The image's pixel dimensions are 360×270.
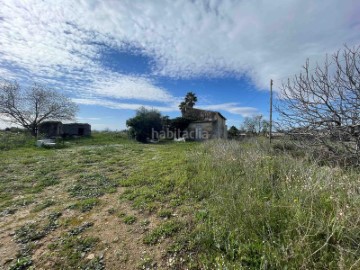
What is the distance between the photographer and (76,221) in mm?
3150

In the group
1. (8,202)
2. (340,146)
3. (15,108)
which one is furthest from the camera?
(15,108)

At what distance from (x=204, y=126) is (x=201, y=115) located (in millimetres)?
2245

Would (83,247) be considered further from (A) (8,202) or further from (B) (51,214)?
(A) (8,202)

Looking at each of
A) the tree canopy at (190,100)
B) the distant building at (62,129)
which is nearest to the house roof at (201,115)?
the tree canopy at (190,100)

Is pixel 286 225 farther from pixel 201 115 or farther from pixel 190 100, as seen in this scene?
pixel 190 100

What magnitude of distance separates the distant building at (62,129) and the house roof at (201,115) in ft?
41.2

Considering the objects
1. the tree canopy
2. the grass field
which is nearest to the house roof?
the tree canopy

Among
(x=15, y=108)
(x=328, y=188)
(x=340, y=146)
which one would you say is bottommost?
(x=328, y=188)

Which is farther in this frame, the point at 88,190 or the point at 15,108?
the point at 15,108

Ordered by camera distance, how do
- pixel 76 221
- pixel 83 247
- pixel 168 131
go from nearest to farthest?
pixel 83 247
pixel 76 221
pixel 168 131

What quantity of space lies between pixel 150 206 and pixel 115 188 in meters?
1.60

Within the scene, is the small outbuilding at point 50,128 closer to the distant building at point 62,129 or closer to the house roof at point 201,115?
the distant building at point 62,129

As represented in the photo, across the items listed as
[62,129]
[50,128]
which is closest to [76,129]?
[62,129]

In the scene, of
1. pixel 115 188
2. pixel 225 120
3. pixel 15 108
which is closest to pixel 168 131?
pixel 225 120
